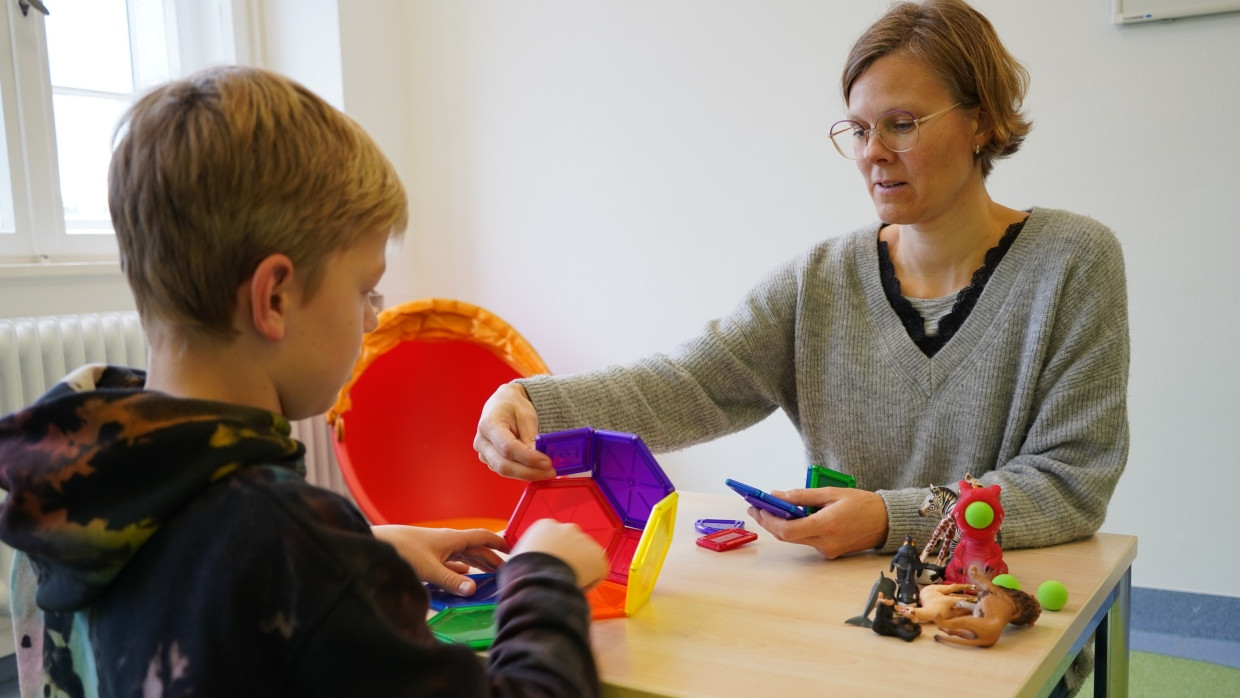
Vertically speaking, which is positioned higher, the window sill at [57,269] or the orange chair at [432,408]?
the window sill at [57,269]

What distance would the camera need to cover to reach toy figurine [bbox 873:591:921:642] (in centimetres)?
87

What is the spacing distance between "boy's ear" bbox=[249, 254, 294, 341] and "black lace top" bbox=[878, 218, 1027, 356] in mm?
940

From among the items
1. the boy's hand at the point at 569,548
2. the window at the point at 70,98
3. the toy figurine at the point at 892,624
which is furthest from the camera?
the window at the point at 70,98

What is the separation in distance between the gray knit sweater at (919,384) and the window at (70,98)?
4.67 ft

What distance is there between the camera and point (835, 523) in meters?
1.08

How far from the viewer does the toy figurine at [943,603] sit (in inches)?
34.6

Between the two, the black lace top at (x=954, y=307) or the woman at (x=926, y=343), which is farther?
the black lace top at (x=954, y=307)

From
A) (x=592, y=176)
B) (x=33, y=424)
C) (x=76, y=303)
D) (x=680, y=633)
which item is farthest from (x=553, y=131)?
(x=33, y=424)

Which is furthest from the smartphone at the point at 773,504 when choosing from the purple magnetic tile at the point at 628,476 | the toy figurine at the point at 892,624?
the toy figurine at the point at 892,624

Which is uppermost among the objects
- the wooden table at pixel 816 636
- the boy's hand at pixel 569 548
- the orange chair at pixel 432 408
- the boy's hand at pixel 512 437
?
the boy's hand at pixel 569 548

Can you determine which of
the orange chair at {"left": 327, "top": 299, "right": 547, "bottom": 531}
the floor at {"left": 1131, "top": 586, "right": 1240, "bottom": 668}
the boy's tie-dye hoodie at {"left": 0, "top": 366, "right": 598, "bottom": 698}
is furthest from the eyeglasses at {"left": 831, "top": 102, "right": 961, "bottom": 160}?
the floor at {"left": 1131, "top": 586, "right": 1240, "bottom": 668}

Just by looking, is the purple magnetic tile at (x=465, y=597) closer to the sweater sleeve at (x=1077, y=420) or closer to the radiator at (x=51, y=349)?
the sweater sleeve at (x=1077, y=420)

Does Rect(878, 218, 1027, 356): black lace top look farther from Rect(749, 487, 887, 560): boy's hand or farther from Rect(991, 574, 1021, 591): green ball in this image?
Rect(991, 574, 1021, 591): green ball

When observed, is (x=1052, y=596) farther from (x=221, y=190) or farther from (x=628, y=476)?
(x=221, y=190)
